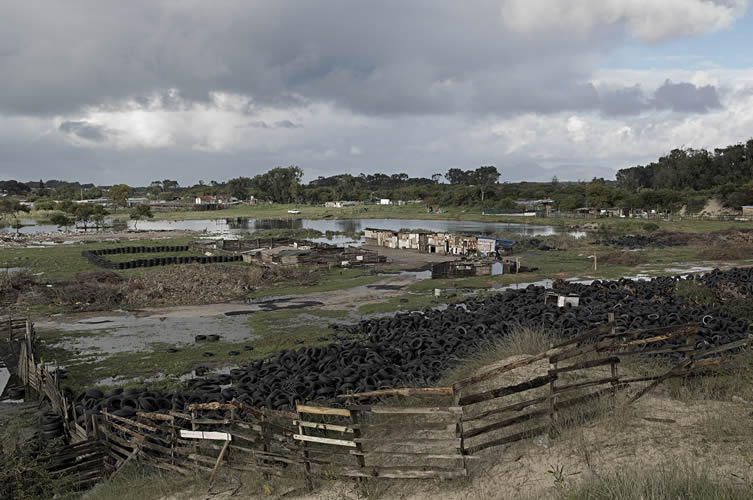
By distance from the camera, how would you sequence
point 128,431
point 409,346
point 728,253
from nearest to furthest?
point 128,431 → point 409,346 → point 728,253

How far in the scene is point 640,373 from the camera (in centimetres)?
1180

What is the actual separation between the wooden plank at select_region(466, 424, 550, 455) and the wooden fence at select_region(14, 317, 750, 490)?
2cm

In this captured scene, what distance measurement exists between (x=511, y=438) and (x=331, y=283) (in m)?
28.0

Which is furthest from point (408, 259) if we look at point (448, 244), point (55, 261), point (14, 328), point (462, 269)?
point (14, 328)

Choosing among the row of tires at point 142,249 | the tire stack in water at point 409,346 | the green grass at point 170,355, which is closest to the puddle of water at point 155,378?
the green grass at point 170,355

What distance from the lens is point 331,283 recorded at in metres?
36.6

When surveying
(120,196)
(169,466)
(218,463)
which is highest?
(120,196)

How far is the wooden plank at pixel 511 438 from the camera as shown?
8.80 metres

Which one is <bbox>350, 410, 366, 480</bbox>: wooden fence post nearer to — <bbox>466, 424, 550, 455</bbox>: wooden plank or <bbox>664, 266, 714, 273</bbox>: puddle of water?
<bbox>466, 424, 550, 455</bbox>: wooden plank

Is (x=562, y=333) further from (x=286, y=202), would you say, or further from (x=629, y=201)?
(x=286, y=202)

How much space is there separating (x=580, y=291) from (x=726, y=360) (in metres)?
15.6

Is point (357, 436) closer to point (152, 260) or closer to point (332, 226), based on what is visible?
point (152, 260)

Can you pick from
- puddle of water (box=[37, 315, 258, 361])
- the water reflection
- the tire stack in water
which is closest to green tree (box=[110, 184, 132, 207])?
the water reflection

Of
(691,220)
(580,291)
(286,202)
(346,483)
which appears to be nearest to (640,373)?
(346,483)
